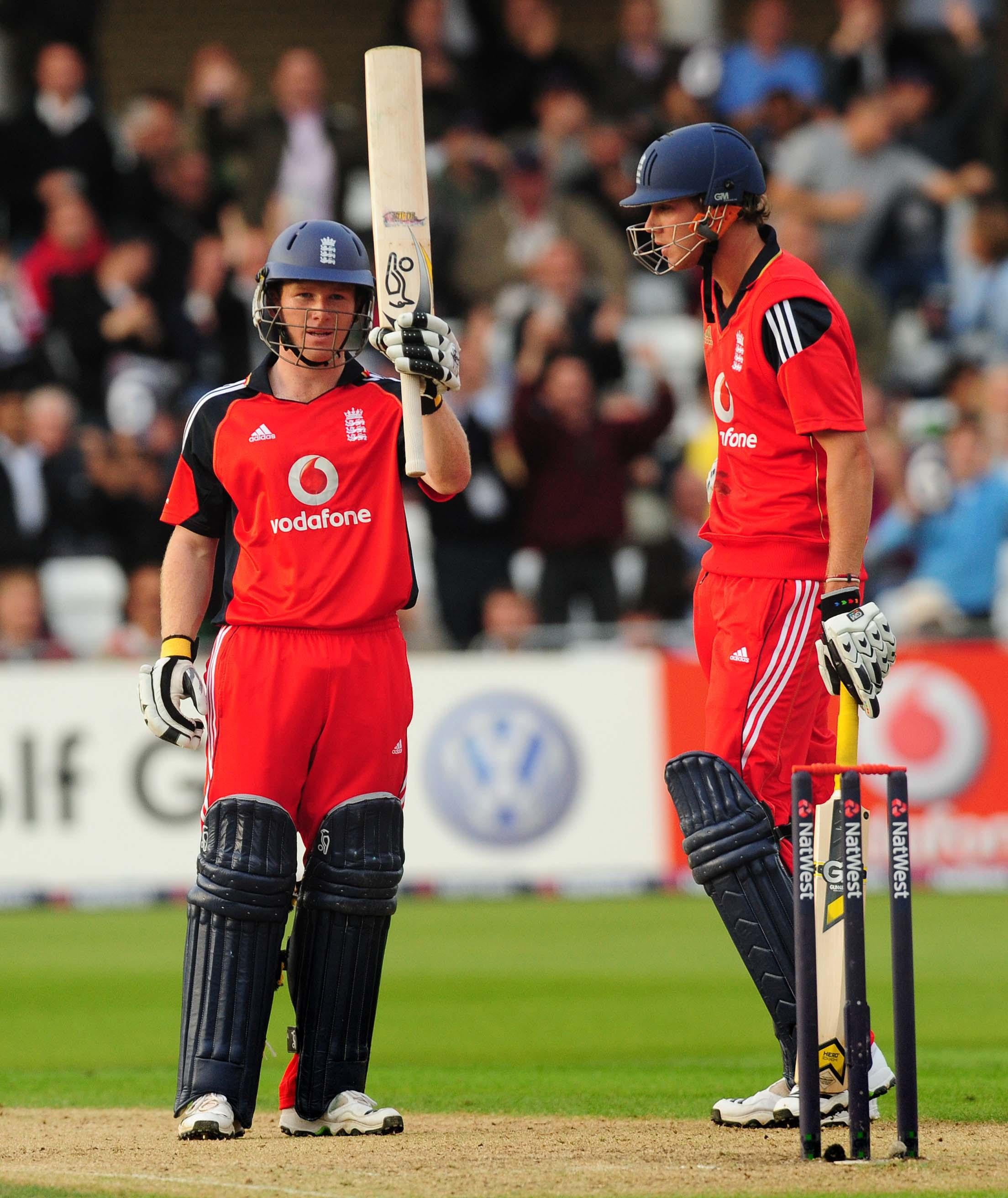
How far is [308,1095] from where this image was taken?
6.06 meters

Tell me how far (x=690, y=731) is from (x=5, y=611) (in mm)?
4054

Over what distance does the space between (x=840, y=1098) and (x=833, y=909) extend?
0.63 metres

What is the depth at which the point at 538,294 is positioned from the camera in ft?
50.4

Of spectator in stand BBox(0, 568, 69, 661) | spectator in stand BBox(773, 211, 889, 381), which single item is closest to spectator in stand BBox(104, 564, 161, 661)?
spectator in stand BBox(0, 568, 69, 661)

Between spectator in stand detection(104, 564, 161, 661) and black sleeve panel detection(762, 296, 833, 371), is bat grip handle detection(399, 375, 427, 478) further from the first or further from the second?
spectator in stand detection(104, 564, 161, 661)

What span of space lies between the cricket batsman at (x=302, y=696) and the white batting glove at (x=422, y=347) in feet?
0.04

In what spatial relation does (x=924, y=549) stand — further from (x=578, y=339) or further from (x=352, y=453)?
(x=352, y=453)

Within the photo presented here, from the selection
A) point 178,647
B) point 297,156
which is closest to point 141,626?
point 297,156

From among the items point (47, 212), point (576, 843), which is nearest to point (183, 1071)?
point (576, 843)

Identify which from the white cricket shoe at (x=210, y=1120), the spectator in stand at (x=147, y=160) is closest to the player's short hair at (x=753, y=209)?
the white cricket shoe at (x=210, y=1120)

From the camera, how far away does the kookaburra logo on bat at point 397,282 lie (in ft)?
19.6

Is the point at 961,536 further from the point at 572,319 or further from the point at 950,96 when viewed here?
the point at 950,96

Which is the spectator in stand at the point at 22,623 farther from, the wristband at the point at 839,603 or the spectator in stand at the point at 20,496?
the wristband at the point at 839,603

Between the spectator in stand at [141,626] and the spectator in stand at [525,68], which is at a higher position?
the spectator in stand at [525,68]
